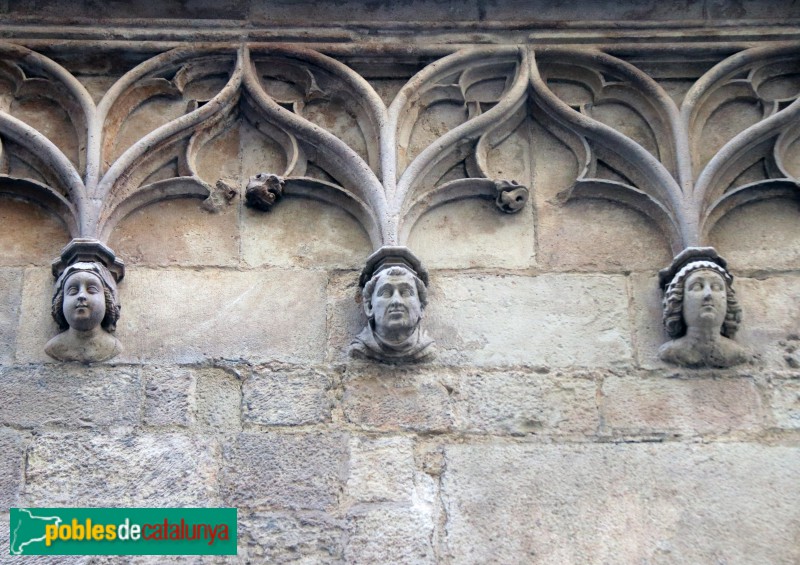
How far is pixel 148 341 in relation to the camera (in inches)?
241

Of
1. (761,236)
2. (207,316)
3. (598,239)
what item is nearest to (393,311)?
(207,316)

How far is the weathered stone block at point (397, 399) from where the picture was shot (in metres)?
5.90

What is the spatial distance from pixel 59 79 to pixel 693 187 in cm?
294

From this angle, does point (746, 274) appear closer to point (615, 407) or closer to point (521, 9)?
point (615, 407)

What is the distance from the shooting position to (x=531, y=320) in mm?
6207

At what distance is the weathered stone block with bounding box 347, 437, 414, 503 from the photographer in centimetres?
571

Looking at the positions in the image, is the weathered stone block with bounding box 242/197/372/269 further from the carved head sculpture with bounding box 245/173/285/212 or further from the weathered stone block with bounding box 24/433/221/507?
the weathered stone block with bounding box 24/433/221/507

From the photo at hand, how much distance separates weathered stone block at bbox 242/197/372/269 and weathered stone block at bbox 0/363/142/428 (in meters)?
0.82

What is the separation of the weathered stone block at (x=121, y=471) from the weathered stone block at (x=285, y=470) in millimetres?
90

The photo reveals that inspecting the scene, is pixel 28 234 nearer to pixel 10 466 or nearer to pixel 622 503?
pixel 10 466

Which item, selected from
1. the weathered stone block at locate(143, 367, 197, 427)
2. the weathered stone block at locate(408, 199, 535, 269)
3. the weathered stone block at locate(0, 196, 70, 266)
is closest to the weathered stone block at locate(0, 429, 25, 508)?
the weathered stone block at locate(143, 367, 197, 427)

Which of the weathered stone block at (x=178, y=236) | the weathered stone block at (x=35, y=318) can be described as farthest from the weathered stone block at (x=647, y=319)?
the weathered stone block at (x=35, y=318)

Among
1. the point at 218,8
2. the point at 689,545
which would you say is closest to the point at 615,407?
the point at 689,545

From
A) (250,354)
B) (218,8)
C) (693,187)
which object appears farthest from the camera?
(218,8)
